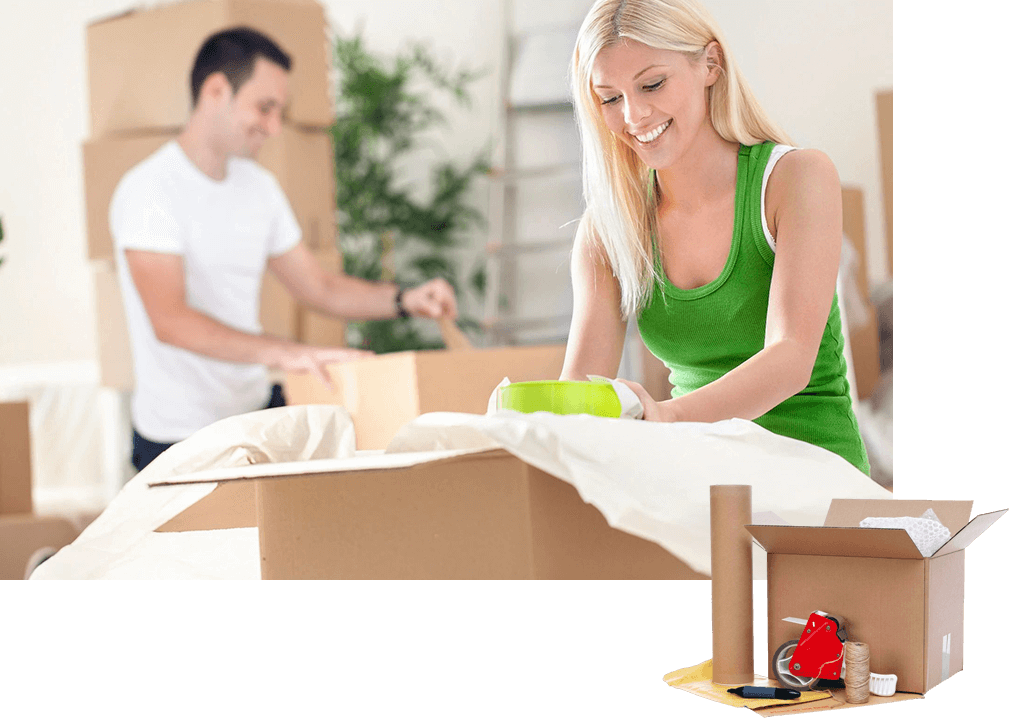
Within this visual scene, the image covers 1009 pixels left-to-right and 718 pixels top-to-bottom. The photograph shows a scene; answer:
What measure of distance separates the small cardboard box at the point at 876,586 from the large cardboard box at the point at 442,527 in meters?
0.08

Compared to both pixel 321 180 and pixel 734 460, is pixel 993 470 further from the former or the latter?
pixel 321 180

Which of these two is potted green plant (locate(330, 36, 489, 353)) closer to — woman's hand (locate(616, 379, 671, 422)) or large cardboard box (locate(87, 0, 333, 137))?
large cardboard box (locate(87, 0, 333, 137))

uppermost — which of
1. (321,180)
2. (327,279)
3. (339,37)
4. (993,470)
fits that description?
(339,37)

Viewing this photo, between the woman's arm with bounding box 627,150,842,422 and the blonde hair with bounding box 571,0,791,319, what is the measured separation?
0.34 feet

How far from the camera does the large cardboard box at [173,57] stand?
2.36 m

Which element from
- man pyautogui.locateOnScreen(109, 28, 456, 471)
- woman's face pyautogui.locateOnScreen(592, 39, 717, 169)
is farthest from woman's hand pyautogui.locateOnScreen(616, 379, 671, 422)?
man pyautogui.locateOnScreen(109, 28, 456, 471)

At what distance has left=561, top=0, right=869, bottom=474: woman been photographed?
1.05 metres

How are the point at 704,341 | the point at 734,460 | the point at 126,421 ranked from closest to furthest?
the point at 734,460 < the point at 704,341 < the point at 126,421

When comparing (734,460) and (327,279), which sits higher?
(327,279)

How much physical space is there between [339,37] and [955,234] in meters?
1.78

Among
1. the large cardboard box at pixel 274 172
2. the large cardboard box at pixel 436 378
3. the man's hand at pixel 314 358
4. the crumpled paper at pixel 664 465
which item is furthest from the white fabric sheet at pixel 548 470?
the large cardboard box at pixel 274 172

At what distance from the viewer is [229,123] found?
235 cm

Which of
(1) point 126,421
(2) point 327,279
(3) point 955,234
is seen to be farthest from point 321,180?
(3) point 955,234

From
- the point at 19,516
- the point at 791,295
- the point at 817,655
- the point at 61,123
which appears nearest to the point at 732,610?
the point at 817,655
